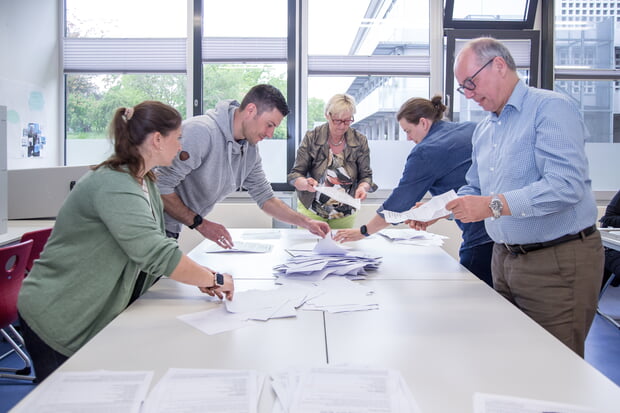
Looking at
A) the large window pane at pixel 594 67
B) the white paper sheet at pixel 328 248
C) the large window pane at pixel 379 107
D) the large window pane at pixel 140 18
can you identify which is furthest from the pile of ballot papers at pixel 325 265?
the large window pane at pixel 594 67

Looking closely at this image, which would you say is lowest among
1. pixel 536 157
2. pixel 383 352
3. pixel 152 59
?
pixel 383 352

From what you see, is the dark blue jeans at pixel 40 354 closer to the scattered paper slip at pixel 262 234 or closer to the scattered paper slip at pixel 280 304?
the scattered paper slip at pixel 280 304

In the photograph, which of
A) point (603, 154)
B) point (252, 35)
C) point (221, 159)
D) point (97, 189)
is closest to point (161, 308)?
point (97, 189)

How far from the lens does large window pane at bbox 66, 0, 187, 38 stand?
463 cm

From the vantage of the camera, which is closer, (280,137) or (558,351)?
(558,351)

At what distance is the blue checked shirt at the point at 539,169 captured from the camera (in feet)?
4.81

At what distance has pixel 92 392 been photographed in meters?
0.94

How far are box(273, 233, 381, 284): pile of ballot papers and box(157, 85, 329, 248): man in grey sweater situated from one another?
307 mm

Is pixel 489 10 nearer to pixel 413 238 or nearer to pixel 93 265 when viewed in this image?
pixel 413 238

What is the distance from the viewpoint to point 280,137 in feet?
15.3

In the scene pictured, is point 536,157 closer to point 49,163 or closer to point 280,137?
point 280,137

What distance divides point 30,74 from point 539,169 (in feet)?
14.2

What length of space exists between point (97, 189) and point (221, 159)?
957 millimetres

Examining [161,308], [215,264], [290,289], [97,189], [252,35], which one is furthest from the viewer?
[252,35]
